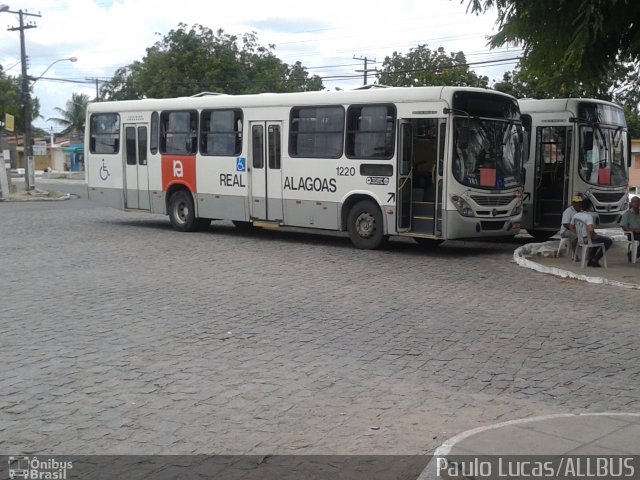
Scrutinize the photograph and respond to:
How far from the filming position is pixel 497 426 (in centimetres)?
545

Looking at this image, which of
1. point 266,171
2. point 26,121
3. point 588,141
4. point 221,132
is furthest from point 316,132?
point 26,121

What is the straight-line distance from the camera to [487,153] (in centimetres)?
1516

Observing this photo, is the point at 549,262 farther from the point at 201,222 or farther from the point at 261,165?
the point at 201,222

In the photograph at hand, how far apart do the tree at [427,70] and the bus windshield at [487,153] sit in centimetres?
1857

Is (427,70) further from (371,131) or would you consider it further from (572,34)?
(572,34)

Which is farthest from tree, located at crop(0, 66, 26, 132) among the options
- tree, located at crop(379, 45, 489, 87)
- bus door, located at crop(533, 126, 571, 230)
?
bus door, located at crop(533, 126, 571, 230)

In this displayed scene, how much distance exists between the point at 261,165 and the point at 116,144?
5.53 metres

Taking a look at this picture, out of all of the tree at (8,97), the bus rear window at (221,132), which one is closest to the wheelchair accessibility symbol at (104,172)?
the bus rear window at (221,132)

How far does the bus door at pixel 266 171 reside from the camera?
1731cm

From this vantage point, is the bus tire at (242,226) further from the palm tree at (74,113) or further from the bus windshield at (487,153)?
the palm tree at (74,113)

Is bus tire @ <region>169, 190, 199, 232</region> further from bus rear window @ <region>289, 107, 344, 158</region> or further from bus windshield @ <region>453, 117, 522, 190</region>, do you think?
bus windshield @ <region>453, 117, 522, 190</region>

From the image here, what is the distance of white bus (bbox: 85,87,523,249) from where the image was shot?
1483 centimetres

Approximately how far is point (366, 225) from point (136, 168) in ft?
25.0

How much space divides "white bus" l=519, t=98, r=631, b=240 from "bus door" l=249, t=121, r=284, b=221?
5.74 meters
